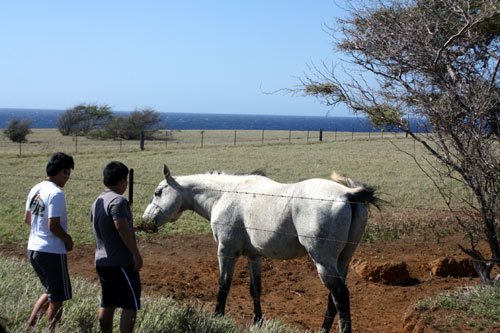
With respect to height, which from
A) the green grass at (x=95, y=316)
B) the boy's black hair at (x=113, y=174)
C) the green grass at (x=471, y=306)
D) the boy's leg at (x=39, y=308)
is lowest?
the green grass at (x=471, y=306)

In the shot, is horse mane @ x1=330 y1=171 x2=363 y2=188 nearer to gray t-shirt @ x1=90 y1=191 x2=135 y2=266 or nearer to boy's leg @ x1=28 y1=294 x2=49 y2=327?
gray t-shirt @ x1=90 y1=191 x2=135 y2=266

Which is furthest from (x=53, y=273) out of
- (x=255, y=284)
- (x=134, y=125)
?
(x=134, y=125)

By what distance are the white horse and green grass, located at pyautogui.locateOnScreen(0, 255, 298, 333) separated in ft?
2.93

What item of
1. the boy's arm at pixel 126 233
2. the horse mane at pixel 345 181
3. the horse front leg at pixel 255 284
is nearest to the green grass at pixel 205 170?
the horse mane at pixel 345 181

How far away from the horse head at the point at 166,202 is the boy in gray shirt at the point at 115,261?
2487 mm

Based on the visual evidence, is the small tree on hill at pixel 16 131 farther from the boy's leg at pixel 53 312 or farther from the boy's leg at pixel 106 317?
the boy's leg at pixel 106 317

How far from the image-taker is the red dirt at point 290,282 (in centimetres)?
699

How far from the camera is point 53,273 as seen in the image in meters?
4.58

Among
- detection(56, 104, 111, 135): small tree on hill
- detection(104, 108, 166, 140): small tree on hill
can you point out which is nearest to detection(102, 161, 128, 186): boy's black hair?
detection(104, 108, 166, 140): small tree on hill

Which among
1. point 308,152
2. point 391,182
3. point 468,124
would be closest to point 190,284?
point 468,124

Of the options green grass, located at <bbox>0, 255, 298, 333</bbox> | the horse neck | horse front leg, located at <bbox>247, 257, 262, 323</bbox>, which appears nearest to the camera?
green grass, located at <bbox>0, 255, 298, 333</bbox>

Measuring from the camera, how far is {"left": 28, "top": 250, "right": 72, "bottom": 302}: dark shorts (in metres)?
4.58

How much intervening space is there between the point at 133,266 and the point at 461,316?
4.07m

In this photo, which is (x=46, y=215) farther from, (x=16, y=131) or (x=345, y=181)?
(x=16, y=131)
